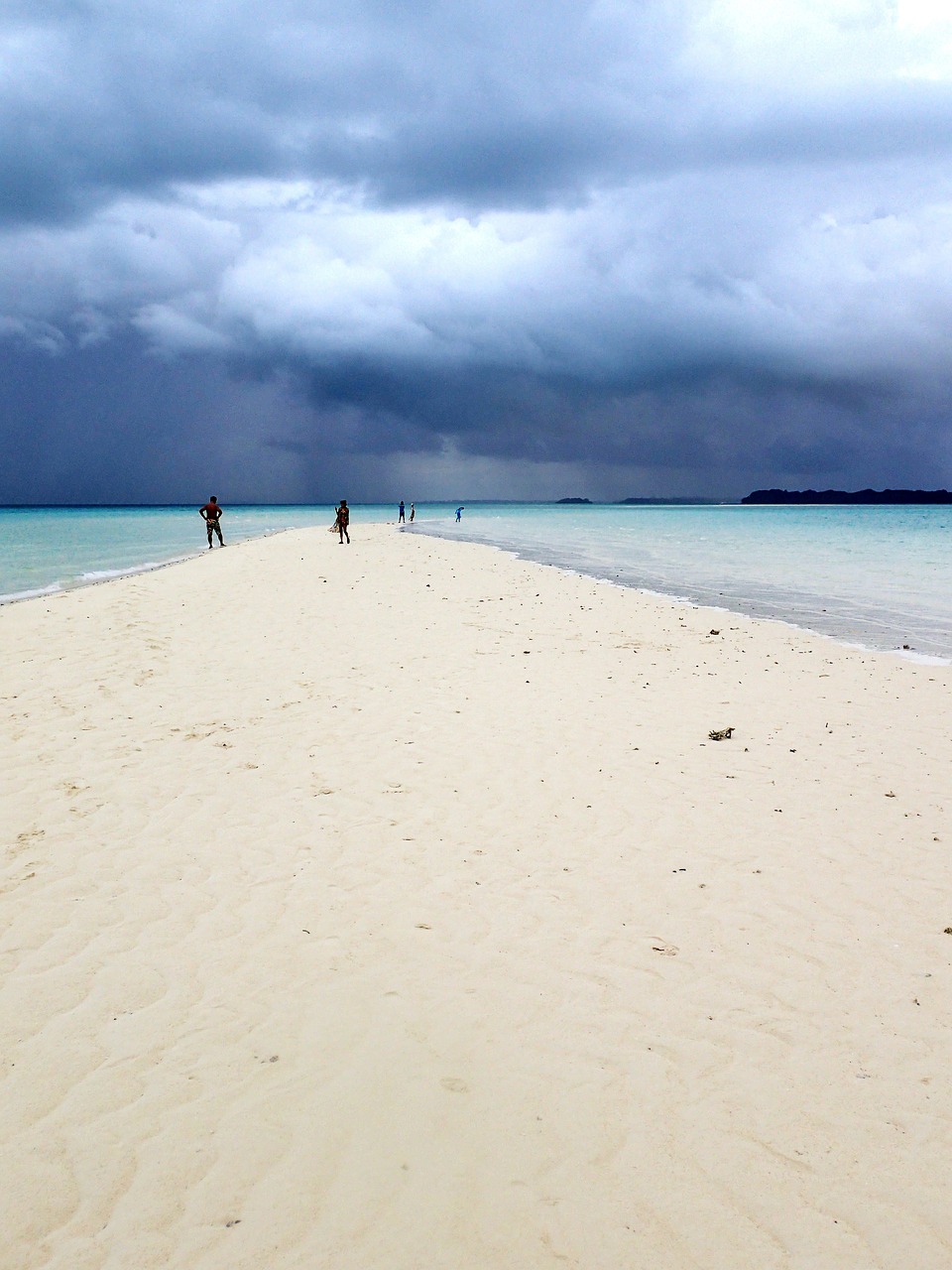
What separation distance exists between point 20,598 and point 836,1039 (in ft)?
79.1

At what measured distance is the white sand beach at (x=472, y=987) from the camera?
315 centimetres

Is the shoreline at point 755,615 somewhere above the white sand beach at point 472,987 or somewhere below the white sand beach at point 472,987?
above

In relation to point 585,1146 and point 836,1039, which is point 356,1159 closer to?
point 585,1146

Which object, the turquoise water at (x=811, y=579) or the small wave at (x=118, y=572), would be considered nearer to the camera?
the turquoise water at (x=811, y=579)

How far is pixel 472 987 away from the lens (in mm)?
4547

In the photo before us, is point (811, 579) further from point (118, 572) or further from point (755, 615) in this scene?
point (118, 572)

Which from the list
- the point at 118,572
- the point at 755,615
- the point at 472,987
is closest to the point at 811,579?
the point at 755,615

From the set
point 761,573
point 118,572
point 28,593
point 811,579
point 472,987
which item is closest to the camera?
point 472,987

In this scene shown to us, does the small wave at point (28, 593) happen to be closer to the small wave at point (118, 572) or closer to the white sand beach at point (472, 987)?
the small wave at point (118, 572)

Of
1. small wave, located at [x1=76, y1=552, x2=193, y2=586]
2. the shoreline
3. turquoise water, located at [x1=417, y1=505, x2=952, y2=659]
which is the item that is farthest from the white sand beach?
small wave, located at [x1=76, y1=552, x2=193, y2=586]

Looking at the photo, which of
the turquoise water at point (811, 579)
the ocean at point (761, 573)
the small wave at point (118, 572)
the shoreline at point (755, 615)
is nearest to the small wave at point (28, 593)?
the ocean at point (761, 573)

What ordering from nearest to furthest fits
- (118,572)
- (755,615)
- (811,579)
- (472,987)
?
1. (472,987)
2. (755,615)
3. (811,579)
4. (118,572)

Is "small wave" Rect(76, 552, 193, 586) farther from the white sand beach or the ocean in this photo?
the white sand beach

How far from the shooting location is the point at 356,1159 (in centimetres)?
337
